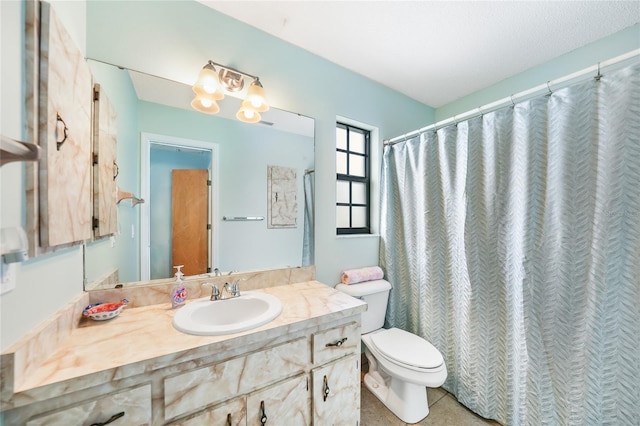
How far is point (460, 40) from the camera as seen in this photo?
1.55 m

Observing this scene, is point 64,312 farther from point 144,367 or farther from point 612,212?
point 612,212

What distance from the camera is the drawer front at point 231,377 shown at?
0.78 meters

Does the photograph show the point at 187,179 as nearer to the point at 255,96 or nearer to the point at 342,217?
the point at 255,96

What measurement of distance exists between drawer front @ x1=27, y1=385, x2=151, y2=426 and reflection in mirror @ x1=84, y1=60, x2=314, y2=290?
0.55m

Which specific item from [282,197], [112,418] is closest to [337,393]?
[112,418]

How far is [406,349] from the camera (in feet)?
4.88

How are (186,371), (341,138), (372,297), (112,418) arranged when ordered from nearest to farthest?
(112,418), (186,371), (372,297), (341,138)

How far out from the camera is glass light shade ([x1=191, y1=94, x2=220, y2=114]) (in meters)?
1.28

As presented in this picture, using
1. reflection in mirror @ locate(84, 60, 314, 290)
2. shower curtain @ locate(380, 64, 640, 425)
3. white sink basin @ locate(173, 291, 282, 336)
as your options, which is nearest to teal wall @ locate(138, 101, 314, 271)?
reflection in mirror @ locate(84, 60, 314, 290)

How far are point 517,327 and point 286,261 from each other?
1.39 m

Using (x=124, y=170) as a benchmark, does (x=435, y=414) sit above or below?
below

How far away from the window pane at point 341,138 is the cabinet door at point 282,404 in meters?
1.63

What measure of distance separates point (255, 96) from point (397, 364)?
1.79 metres

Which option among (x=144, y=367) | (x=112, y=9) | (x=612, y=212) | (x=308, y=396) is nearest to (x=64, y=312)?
(x=144, y=367)
